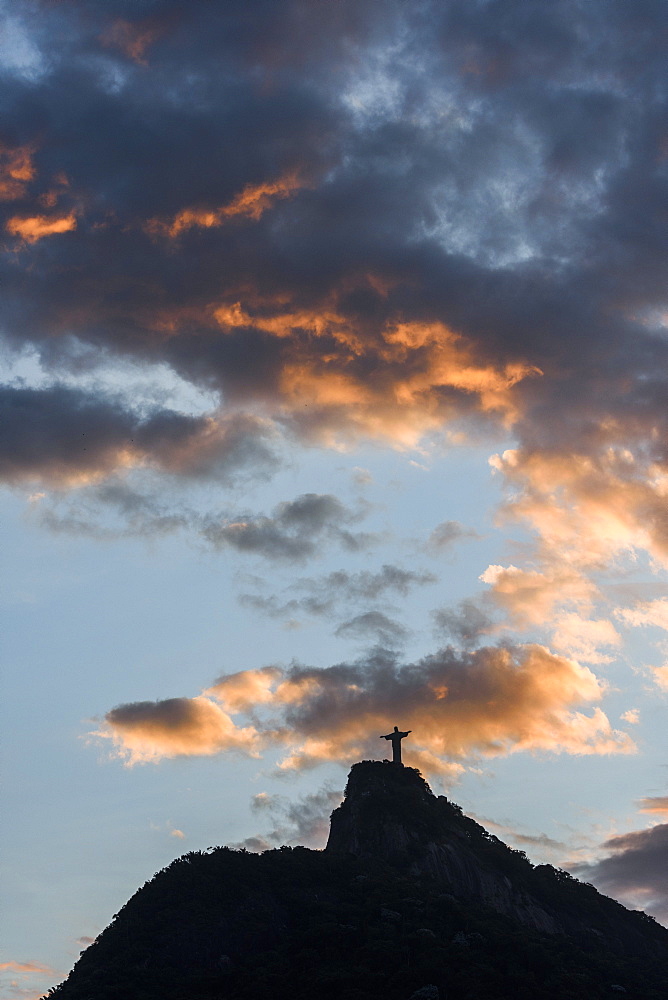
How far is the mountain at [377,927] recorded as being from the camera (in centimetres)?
7369

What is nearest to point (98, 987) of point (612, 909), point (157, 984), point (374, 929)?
point (157, 984)

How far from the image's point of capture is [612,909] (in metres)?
116

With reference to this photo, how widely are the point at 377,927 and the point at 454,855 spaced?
28230mm

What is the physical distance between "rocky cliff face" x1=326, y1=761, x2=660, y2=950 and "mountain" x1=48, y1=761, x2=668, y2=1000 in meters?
0.20

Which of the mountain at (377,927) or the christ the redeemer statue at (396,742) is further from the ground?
the christ the redeemer statue at (396,742)

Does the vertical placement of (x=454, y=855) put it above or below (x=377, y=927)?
above

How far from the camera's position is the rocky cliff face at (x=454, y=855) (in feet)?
347

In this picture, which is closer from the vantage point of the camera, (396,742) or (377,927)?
(377,927)

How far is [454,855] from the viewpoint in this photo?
109m

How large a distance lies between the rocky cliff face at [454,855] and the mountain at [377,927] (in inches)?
7.7

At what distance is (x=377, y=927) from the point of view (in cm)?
8262

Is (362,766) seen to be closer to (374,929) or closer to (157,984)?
(374,929)

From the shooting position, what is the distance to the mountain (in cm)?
7369

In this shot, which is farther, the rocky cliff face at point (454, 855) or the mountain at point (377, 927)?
the rocky cliff face at point (454, 855)
